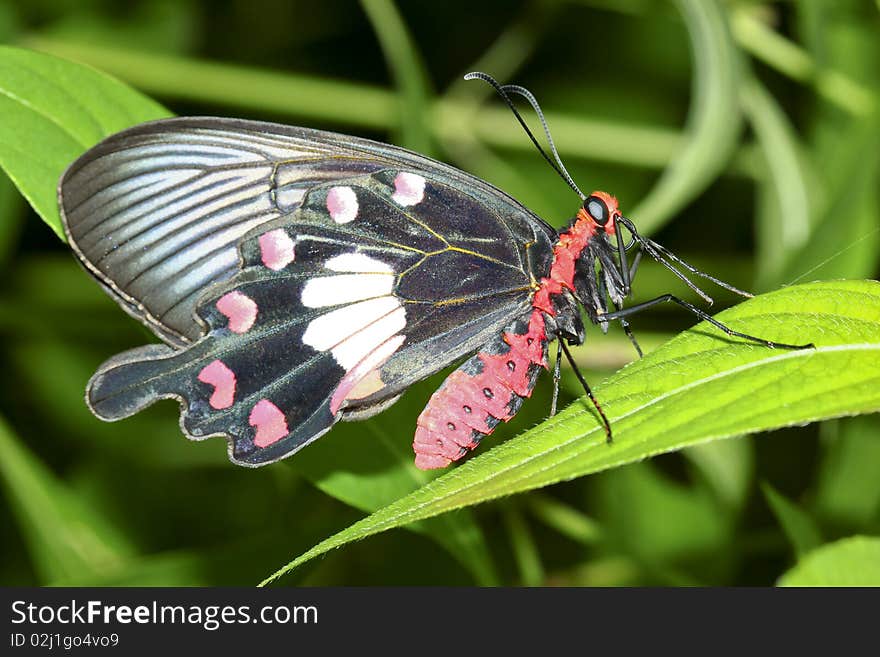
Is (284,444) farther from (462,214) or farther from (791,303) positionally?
(791,303)

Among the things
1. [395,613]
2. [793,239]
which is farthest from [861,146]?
[395,613]

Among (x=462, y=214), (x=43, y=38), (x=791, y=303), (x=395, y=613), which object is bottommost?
(x=395, y=613)

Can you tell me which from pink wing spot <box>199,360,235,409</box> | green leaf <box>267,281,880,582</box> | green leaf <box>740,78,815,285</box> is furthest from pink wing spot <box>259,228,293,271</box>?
green leaf <box>740,78,815,285</box>

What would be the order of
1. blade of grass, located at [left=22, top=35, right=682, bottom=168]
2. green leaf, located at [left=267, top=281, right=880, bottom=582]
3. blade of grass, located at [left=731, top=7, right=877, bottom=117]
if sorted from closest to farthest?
green leaf, located at [left=267, top=281, right=880, bottom=582], blade of grass, located at [left=731, top=7, right=877, bottom=117], blade of grass, located at [left=22, top=35, right=682, bottom=168]

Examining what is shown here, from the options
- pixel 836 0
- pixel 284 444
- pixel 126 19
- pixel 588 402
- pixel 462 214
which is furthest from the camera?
pixel 126 19

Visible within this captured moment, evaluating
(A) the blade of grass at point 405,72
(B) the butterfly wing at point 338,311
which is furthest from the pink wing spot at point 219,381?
(A) the blade of grass at point 405,72

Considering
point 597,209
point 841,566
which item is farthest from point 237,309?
point 841,566

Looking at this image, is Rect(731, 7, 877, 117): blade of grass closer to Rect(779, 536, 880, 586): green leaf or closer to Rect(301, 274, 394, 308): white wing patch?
Rect(301, 274, 394, 308): white wing patch
